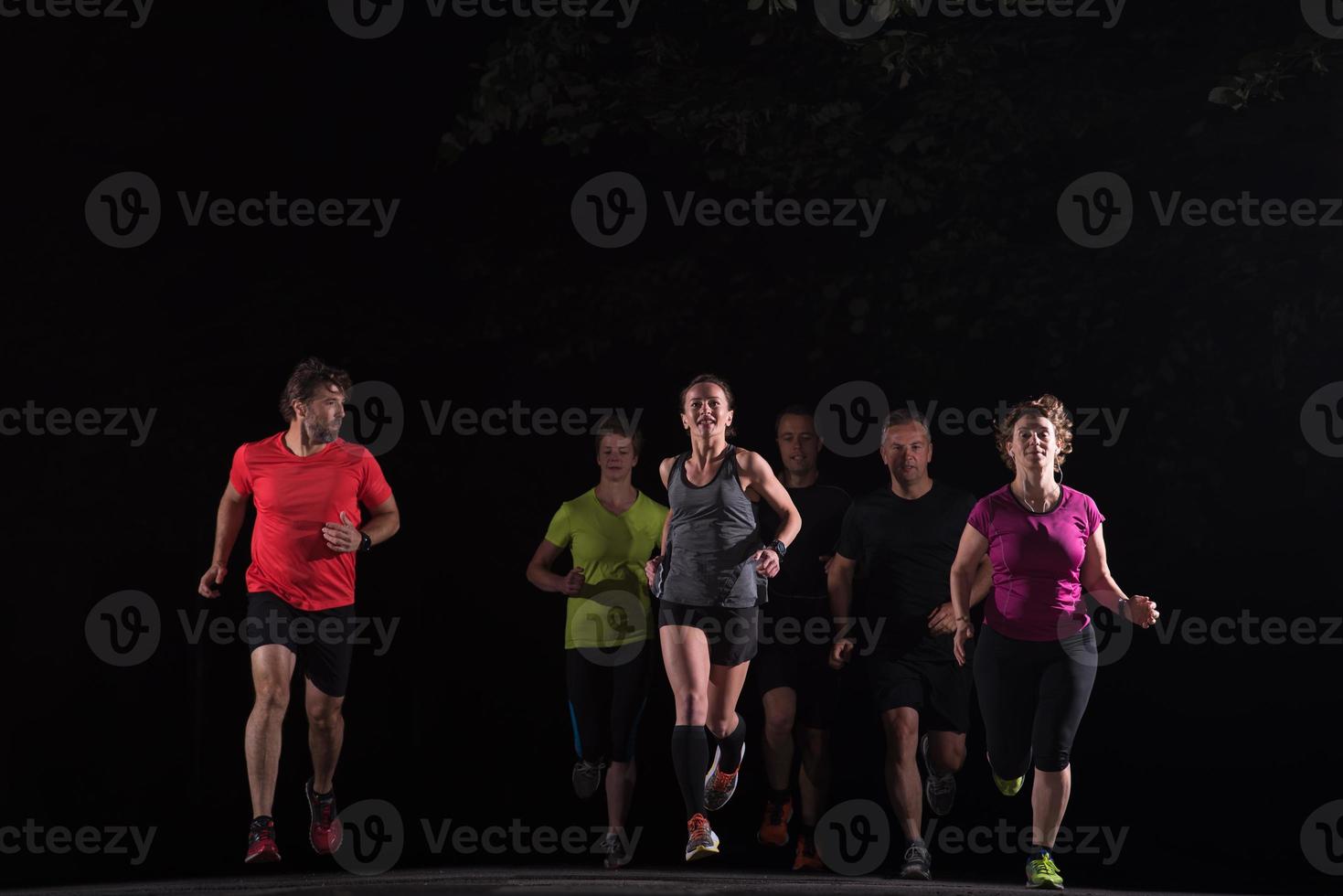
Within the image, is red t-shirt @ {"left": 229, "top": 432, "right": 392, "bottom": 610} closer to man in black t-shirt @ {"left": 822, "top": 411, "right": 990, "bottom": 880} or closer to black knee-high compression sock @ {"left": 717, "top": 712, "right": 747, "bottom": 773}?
black knee-high compression sock @ {"left": 717, "top": 712, "right": 747, "bottom": 773}

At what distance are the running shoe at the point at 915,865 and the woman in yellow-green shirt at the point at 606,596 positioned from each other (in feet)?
4.83

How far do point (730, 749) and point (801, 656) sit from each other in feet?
2.45

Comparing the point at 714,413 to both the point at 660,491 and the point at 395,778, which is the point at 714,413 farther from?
the point at 395,778

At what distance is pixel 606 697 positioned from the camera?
9.78 meters

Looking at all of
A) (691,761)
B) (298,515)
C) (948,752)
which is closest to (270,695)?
(298,515)

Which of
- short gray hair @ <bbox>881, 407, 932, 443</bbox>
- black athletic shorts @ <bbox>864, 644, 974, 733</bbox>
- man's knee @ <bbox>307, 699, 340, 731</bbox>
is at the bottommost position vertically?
man's knee @ <bbox>307, 699, 340, 731</bbox>

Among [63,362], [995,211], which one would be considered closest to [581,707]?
[995,211]

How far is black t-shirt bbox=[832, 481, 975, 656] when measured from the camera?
375 inches

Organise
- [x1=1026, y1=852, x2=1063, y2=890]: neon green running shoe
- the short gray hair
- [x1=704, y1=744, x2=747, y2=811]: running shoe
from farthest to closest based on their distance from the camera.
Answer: the short gray hair → [x1=704, y1=744, x2=747, y2=811]: running shoe → [x1=1026, y1=852, x2=1063, y2=890]: neon green running shoe

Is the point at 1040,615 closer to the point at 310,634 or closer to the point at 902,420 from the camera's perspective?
the point at 902,420

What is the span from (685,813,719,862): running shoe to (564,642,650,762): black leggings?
771mm

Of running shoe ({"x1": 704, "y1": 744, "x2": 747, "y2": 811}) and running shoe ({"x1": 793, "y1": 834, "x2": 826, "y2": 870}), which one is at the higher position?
running shoe ({"x1": 704, "y1": 744, "x2": 747, "y2": 811})

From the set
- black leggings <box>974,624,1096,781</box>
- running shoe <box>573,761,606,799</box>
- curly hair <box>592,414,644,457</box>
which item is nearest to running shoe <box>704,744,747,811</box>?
running shoe <box>573,761,606,799</box>

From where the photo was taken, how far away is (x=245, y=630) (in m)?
9.26
